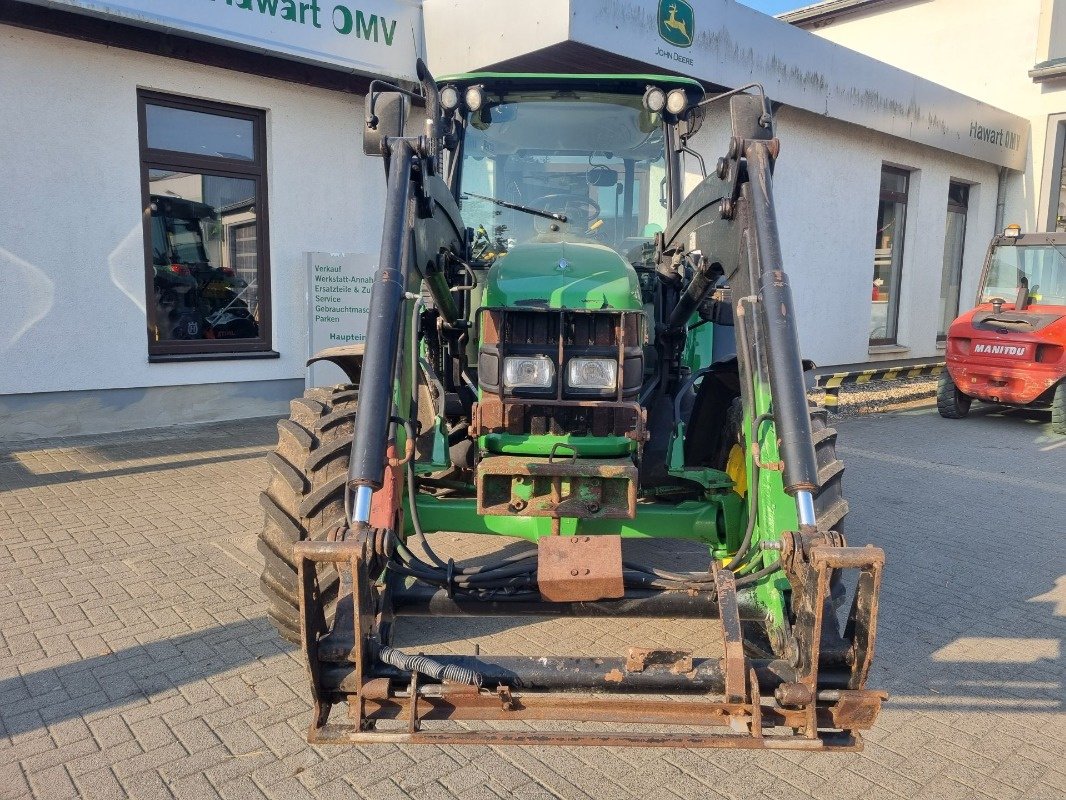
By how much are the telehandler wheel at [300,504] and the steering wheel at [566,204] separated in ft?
5.39

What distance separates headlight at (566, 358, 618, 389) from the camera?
3.42m

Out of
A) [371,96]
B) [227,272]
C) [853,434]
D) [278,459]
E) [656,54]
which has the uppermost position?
[656,54]

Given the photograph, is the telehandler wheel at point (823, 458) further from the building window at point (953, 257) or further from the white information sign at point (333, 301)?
the building window at point (953, 257)

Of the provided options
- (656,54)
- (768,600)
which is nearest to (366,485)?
(768,600)

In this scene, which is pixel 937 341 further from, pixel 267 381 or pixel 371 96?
pixel 371 96

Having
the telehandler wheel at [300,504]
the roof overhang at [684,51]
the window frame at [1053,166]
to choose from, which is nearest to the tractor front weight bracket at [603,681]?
the telehandler wheel at [300,504]

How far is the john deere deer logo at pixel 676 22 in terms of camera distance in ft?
30.0

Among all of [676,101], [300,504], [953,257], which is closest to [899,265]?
[953,257]

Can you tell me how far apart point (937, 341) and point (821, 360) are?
4.30 m

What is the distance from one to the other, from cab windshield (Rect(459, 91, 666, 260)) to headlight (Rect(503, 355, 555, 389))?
1315 millimetres

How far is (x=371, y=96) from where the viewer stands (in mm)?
3271

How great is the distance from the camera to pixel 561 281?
3520mm

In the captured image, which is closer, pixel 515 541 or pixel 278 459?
pixel 278 459

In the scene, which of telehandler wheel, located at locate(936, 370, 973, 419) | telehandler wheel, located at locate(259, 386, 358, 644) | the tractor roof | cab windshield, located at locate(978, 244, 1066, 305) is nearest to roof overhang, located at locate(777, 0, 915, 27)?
cab windshield, located at locate(978, 244, 1066, 305)
